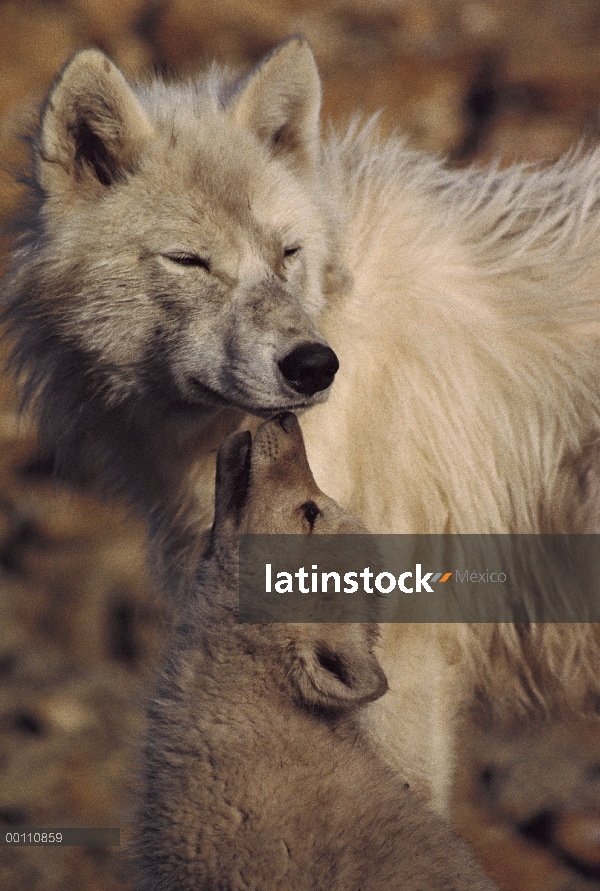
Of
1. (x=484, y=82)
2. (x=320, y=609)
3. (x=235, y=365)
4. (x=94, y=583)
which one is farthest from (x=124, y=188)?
(x=484, y=82)

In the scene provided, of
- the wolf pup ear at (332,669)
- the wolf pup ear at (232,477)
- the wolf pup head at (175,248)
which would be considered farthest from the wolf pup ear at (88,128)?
the wolf pup ear at (332,669)

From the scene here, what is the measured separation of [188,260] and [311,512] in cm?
93

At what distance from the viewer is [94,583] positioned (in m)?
7.13

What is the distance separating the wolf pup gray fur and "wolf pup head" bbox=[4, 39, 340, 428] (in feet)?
2.10

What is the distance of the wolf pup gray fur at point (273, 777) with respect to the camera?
88.2 inches

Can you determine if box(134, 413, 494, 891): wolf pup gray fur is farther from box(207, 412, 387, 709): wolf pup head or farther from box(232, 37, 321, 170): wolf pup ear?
box(232, 37, 321, 170): wolf pup ear

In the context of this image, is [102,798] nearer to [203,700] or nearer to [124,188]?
[203,700]

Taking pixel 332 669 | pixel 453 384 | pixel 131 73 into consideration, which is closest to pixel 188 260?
pixel 453 384

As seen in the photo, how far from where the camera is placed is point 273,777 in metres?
2.29

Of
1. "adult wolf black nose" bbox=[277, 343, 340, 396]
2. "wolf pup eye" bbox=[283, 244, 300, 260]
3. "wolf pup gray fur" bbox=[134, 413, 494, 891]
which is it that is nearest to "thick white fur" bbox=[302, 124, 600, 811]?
"wolf pup eye" bbox=[283, 244, 300, 260]

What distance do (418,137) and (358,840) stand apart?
692 centimetres

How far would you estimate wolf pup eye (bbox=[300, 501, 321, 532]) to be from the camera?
101 inches

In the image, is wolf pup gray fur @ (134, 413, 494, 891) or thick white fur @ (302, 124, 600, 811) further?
thick white fur @ (302, 124, 600, 811)

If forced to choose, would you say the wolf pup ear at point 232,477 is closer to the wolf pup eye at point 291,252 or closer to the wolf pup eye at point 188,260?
the wolf pup eye at point 188,260
